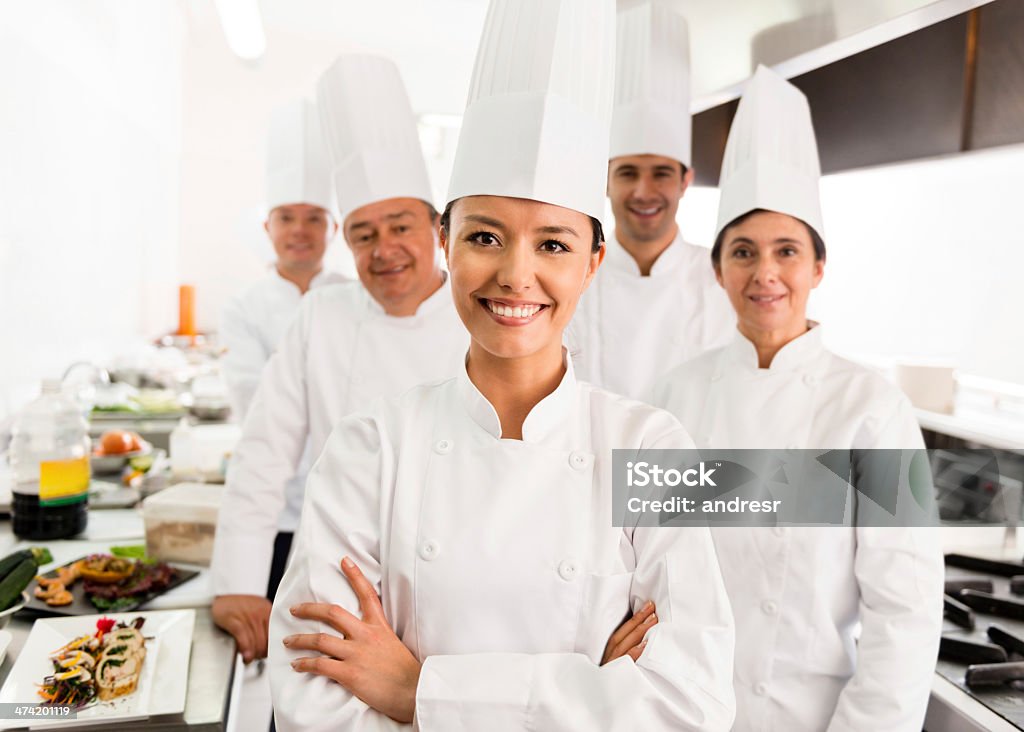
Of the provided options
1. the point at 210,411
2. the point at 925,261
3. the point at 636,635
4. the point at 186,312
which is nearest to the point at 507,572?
the point at 636,635

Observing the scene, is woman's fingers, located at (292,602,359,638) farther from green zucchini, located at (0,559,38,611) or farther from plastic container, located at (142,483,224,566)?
plastic container, located at (142,483,224,566)

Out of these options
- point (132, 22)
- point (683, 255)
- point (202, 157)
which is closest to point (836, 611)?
point (683, 255)

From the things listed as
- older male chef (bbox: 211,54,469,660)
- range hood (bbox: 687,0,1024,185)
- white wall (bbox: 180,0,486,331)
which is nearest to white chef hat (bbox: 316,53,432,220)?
older male chef (bbox: 211,54,469,660)

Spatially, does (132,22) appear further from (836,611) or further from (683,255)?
(836,611)

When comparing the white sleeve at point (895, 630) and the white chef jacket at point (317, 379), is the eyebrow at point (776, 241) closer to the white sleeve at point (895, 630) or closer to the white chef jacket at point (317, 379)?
the white sleeve at point (895, 630)

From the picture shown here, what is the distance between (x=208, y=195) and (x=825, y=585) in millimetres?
5452

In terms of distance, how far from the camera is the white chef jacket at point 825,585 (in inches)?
48.8

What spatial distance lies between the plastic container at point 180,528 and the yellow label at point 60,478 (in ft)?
0.81

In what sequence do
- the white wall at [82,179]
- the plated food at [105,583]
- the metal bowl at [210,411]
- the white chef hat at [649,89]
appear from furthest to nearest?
1. the metal bowl at [210,411]
2. the white wall at [82,179]
3. the white chef hat at [649,89]
4. the plated food at [105,583]

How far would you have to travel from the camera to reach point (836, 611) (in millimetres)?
1328

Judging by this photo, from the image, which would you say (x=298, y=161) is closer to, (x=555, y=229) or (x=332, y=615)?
(x=555, y=229)

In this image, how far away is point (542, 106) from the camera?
105cm

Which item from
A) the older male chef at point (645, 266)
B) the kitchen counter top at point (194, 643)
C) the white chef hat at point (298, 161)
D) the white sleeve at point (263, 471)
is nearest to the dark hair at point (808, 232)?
the older male chef at point (645, 266)

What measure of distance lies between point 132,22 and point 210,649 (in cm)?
378
